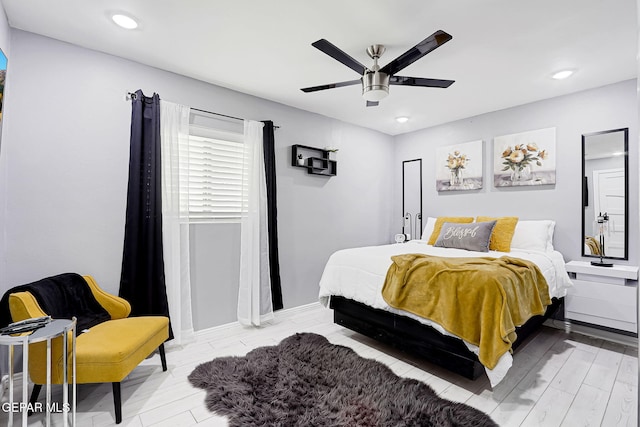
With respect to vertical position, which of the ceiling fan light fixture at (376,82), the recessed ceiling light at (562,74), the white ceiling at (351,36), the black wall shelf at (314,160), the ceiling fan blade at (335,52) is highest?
the white ceiling at (351,36)

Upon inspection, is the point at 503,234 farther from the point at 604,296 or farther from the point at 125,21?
the point at 125,21

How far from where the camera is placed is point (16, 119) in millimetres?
2281

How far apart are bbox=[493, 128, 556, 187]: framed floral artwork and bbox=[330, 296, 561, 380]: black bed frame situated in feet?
4.73

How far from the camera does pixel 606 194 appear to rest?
10.5 ft

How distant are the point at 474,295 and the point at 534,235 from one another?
1.94 metres

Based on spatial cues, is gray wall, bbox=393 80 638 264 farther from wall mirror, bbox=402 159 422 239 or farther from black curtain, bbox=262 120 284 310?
black curtain, bbox=262 120 284 310

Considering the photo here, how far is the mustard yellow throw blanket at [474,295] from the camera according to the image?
196cm

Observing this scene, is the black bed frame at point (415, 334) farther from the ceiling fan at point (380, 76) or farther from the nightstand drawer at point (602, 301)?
the ceiling fan at point (380, 76)

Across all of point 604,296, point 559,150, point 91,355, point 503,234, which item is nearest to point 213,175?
point 91,355

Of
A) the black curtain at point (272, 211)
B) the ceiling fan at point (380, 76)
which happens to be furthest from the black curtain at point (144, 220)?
the ceiling fan at point (380, 76)

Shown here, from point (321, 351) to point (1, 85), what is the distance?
3.01m

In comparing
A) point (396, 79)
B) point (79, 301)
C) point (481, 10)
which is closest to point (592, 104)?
point (481, 10)

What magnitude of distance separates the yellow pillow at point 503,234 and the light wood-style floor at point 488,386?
3.18ft

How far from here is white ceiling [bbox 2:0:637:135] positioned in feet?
6.73
